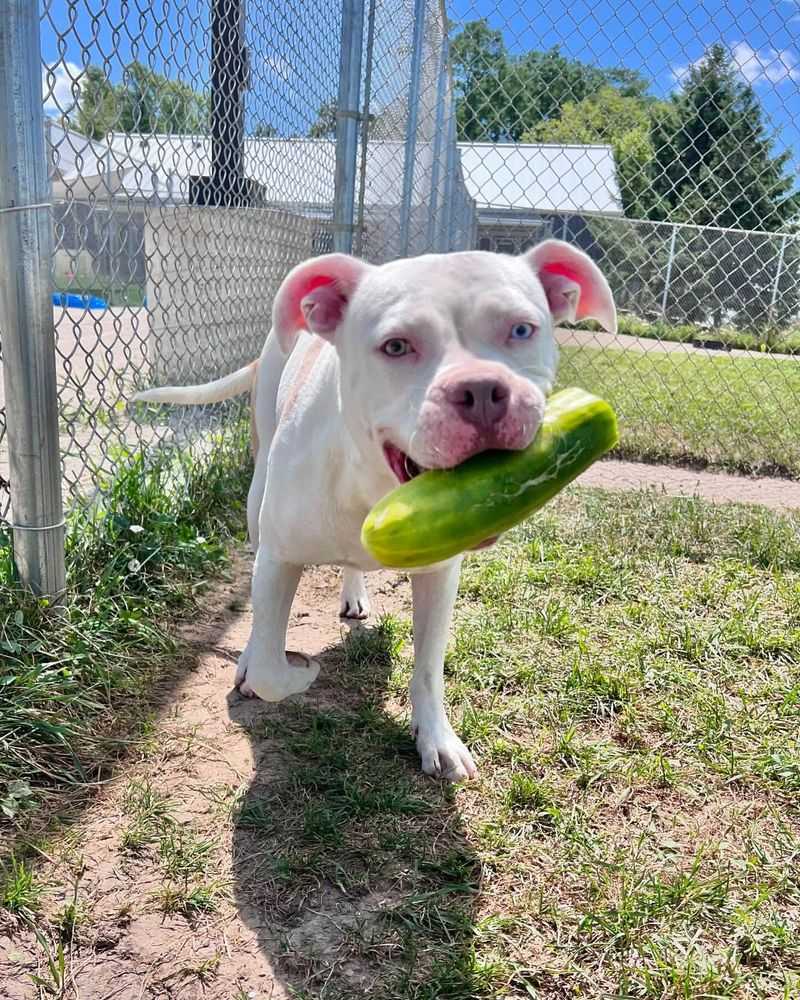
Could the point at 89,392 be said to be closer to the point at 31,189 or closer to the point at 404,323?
the point at 31,189

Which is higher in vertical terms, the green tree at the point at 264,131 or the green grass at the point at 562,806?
the green tree at the point at 264,131

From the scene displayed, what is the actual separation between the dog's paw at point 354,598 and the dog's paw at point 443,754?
3.23 ft

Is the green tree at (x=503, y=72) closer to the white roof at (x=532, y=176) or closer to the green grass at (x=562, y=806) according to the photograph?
the white roof at (x=532, y=176)

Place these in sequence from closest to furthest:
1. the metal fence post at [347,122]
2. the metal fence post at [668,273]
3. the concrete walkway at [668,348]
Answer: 1. the metal fence post at [347,122]
2. the concrete walkway at [668,348]
3. the metal fence post at [668,273]

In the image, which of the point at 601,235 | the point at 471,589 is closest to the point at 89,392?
the point at 471,589

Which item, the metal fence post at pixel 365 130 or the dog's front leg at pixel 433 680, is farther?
the metal fence post at pixel 365 130

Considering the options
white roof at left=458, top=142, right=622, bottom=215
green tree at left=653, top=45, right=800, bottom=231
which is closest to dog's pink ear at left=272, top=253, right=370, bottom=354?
green tree at left=653, top=45, right=800, bottom=231

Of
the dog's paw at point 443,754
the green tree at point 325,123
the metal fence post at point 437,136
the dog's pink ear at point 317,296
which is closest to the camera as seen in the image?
the dog's pink ear at point 317,296

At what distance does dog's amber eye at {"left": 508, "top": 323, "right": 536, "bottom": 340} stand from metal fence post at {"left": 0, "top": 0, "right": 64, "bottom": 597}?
Answer: 1.42m

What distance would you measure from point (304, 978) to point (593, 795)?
37.7 inches

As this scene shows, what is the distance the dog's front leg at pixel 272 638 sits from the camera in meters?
2.33

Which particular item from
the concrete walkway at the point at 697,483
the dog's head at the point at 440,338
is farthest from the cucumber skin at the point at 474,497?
the concrete walkway at the point at 697,483

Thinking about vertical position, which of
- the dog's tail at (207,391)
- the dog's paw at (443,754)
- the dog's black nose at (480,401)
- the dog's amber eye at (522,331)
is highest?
the dog's amber eye at (522,331)

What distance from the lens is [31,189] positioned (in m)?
2.38
